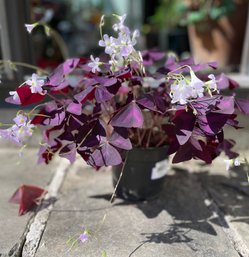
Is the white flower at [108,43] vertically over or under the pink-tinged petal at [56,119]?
over

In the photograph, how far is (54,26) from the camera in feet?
11.3

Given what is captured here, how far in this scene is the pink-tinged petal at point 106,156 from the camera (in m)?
1.11

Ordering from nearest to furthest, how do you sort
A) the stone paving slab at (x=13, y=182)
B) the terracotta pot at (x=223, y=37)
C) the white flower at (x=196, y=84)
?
the white flower at (x=196, y=84) < the stone paving slab at (x=13, y=182) < the terracotta pot at (x=223, y=37)

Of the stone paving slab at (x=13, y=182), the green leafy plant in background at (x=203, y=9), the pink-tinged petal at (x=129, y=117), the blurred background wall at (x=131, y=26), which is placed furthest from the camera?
the green leafy plant in background at (x=203, y=9)

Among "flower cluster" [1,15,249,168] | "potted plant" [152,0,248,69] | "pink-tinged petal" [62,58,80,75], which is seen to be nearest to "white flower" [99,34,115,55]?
"flower cluster" [1,15,249,168]

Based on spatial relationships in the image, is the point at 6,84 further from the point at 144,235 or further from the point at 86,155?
the point at 144,235

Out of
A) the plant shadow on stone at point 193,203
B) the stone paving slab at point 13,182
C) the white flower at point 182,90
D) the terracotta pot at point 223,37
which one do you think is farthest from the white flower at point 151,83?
the terracotta pot at point 223,37

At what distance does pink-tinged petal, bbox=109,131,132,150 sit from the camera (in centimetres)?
111

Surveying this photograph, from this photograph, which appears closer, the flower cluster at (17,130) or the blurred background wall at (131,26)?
the flower cluster at (17,130)

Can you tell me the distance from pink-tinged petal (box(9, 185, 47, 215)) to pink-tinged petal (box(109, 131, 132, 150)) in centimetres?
48

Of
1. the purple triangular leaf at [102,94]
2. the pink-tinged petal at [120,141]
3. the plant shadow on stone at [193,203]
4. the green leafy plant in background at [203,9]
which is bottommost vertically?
the plant shadow on stone at [193,203]

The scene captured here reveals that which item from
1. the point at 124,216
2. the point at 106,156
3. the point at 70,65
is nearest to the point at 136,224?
the point at 124,216

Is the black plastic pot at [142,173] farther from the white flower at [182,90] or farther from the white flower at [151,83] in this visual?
the white flower at [182,90]

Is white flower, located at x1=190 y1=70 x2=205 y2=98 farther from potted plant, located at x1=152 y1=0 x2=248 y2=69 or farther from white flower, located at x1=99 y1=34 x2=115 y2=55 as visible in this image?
potted plant, located at x1=152 y1=0 x2=248 y2=69
